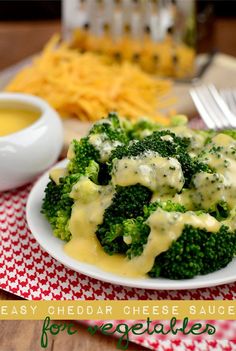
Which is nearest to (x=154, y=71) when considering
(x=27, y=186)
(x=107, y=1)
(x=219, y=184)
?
(x=107, y=1)

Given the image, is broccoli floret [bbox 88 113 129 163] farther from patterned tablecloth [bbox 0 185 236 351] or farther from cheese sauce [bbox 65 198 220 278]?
patterned tablecloth [bbox 0 185 236 351]

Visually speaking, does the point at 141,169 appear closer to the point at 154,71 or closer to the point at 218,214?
the point at 218,214

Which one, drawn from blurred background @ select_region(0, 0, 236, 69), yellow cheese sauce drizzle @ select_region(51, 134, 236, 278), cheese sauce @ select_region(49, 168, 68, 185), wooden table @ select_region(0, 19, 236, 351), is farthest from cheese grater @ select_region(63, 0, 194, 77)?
yellow cheese sauce drizzle @ select_region(51, 134, 236, 278)


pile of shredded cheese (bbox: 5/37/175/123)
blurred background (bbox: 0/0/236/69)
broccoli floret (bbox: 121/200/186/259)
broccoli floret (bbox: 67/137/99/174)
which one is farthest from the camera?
blurred background (bbox: 0/0/236/69)

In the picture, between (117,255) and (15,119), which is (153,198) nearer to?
(117,255)

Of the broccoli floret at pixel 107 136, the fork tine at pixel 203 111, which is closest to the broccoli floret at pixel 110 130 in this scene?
the broccoli floret at pixel 107 136

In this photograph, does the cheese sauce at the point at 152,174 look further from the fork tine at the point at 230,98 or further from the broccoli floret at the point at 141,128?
the fork tine at the point at 230,98
